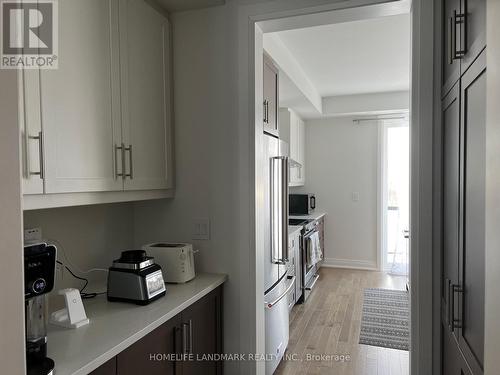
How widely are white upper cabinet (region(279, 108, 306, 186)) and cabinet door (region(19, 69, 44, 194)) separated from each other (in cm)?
324

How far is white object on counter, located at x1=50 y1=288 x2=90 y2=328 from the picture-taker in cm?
134

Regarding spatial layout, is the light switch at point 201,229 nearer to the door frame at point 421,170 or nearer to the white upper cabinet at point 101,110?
the white upper cabinet at point 101,110

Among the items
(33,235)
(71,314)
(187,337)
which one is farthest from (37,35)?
(187,337)

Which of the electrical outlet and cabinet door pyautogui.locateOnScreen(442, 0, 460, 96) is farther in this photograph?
the electrical outlet

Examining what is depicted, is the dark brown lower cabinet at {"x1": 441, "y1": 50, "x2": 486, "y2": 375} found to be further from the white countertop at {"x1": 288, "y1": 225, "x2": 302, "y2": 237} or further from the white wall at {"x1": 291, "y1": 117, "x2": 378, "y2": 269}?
the white wall at {"x1": 291, "y1": 117, "x2": 378, "y2": 269}

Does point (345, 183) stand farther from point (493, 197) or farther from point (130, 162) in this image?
point (493, 197)

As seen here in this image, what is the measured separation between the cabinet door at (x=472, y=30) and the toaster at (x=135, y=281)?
1.46 meters

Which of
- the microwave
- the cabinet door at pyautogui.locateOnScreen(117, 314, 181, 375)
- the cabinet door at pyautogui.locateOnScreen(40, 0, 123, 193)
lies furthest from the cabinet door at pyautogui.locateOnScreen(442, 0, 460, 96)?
the microwave

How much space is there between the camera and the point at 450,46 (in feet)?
4.71

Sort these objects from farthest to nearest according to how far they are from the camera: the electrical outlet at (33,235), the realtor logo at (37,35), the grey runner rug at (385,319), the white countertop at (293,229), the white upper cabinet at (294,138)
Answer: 1. the white upper cabinet at (294,138)
2. the white countertop at (293,229)
3. the grey runner rug at (385,319)
4. the electrical outlet at (33,235)
5. the realtor logo at (37,35)

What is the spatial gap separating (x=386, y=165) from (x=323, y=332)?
3054 mm

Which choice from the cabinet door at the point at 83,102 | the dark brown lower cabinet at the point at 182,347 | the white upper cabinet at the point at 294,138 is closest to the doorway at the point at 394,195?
the white upper cabinet at the point at 294,138

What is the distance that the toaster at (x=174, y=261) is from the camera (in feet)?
6.10

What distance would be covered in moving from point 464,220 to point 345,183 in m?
4.51
